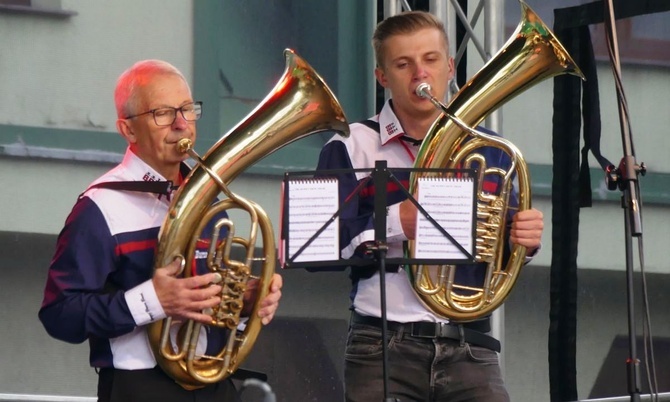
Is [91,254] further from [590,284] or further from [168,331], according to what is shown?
[590,284]

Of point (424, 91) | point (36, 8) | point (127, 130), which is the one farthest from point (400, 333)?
point (36, 8)

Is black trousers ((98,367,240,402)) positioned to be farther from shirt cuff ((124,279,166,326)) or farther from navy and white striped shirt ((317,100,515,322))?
navy and white striped shirt ((317,100,515,322))

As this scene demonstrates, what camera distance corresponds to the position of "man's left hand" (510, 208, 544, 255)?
3125 millimetres

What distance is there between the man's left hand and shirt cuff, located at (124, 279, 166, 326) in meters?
0.95

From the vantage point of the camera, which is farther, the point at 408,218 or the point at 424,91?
the point at 424,91

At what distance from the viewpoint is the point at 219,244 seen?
2.92 metres

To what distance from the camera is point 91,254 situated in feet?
9.30

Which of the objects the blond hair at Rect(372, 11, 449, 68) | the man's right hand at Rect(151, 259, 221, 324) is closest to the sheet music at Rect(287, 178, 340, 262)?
the man's right hand at Rect(151, 259, 221, 324)

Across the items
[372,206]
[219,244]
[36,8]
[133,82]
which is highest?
[36,8]

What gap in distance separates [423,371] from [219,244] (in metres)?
0.65

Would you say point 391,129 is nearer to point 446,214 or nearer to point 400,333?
point 446,214

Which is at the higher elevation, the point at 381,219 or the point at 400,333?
the point at 381,219

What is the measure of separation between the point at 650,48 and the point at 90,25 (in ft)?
8.29

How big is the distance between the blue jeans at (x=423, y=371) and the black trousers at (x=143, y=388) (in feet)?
1.44
